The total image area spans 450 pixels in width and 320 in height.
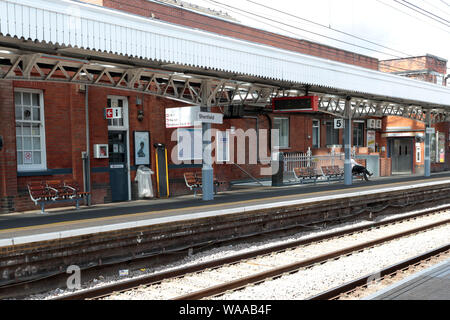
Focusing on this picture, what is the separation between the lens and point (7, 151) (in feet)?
37.8

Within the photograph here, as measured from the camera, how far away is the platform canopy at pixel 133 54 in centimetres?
806

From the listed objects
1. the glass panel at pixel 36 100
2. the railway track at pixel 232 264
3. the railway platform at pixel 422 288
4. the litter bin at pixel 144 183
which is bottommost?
the railway track at pixel 232 264

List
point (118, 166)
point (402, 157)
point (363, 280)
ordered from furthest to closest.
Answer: point (402, 157)
point (118, 166)
point (363, 280)

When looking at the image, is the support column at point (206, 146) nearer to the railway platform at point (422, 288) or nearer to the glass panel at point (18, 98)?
the glass panel at point (18, 98)

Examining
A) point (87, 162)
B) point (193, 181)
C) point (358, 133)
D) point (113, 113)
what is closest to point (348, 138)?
point (193, 181)

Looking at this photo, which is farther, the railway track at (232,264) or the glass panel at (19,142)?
the glass panel at (19,142)

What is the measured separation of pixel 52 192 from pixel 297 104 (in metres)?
8.26

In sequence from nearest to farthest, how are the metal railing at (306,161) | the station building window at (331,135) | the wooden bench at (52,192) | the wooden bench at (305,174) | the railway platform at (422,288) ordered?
the railway platform at (422,288), the wooden bench at (52,192), the wooden bench at (305,174), the metal railing at (306,161), the station building window at (331,135)

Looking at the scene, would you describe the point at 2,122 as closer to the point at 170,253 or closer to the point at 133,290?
the point at 170,253

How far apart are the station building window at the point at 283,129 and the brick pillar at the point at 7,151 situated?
40.5ft

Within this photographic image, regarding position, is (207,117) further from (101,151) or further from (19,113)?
(19,113)

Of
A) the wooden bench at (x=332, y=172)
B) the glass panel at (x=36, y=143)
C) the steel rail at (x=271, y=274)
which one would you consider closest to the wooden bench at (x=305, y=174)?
the wooden bench at (x=332, y=172)

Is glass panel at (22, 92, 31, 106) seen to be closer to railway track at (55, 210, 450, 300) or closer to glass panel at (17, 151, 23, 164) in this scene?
glass panel at (17, 151, 23, 164)

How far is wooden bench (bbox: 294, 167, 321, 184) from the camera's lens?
19.4 metres
